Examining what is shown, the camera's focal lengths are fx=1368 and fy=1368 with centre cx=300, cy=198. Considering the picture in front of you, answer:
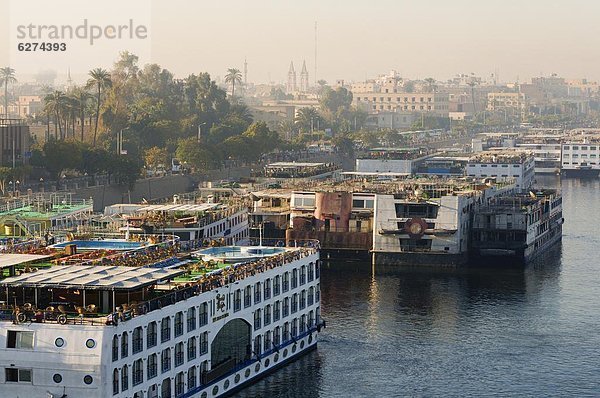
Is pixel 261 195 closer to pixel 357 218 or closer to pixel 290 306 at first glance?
pixel 357 218

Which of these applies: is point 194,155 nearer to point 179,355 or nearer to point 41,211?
point 41,211

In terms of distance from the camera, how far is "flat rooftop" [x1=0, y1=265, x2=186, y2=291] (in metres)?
33.3

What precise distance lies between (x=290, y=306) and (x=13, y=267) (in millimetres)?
9817

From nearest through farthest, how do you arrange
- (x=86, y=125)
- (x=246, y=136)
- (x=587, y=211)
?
(x=587, y=211), (x=246, y=136), (x=86, y=125)

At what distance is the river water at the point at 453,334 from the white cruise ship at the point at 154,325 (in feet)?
4.98

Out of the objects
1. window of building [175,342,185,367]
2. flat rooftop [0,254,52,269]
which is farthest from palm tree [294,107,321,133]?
window of building [175,342,185,367]

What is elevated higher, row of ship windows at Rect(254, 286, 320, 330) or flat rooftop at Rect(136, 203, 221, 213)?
flat rooftop at Rect(136, 203, 221, 213)

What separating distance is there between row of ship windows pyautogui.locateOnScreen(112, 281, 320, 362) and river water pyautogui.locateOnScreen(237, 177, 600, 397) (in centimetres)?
179

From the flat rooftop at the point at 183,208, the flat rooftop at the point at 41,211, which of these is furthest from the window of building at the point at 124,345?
the flat rooftop at the point at 183,208

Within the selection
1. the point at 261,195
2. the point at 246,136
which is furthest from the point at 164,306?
the point at 246,136

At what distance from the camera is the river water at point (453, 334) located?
41.3 meters

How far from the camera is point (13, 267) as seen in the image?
3656 centimetres

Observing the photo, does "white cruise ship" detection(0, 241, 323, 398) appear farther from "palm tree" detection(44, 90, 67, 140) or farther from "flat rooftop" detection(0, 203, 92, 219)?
"palm tree" detection(44, 90, 67, 140)

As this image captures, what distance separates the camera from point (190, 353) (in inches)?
1415
